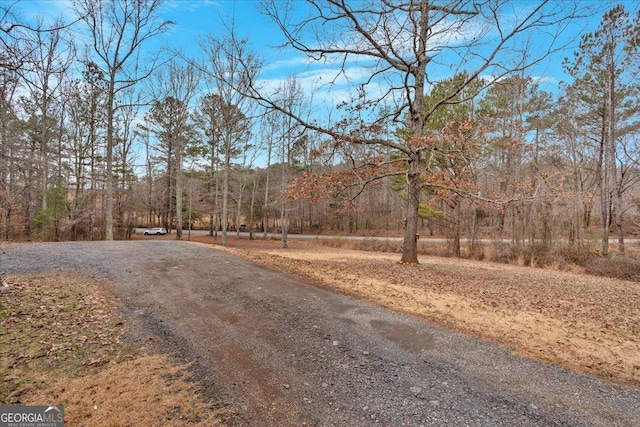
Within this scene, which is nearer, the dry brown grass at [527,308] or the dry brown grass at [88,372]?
the dry brown grass at [88,372]

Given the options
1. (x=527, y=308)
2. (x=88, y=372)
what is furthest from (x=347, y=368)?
(x=527, y=308)

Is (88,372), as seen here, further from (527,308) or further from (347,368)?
(527,308)

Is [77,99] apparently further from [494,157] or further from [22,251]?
[494,157]

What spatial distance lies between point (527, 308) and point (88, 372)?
666 centimetres

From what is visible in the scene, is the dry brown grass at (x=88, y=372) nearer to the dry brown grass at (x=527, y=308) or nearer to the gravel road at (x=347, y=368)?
the gravel road at (x=347, y=368)

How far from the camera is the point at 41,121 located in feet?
67.7

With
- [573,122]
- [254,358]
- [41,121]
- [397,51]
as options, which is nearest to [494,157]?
[573,122]

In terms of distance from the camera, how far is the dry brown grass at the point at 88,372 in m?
2.50

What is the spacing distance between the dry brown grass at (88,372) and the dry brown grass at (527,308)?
3642 millimetres

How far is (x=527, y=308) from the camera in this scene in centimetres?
563

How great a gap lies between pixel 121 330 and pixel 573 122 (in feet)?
75.4

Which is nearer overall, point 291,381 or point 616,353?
point 291,381

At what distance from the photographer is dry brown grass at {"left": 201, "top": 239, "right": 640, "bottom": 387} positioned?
3.78m

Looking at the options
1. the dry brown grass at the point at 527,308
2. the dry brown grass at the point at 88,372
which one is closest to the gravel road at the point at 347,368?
the dry brown grass at the point at 88,372
